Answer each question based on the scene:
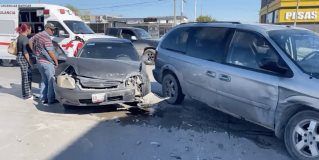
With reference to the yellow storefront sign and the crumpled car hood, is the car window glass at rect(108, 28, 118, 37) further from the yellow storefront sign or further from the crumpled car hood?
the yellow storefront sign

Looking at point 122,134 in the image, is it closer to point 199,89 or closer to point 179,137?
point 179,137

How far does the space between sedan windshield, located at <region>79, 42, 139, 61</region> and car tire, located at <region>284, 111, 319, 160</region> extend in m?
4.05

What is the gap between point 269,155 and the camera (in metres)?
4.30

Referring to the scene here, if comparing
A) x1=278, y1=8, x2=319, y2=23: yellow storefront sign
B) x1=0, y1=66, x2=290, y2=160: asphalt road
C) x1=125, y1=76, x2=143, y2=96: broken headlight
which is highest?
x1=278, y1=8, x2=319, y2=23: yellow storefront sign

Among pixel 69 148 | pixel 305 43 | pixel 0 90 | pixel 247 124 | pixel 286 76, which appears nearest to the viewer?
pixel 286 76

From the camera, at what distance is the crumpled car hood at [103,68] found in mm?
5949

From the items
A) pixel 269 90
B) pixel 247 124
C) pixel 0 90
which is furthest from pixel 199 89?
pixel 0 90

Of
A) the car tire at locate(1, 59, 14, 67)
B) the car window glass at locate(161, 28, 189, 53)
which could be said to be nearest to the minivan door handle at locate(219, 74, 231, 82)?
the car window glass at locate(161, 28, 189, 53)

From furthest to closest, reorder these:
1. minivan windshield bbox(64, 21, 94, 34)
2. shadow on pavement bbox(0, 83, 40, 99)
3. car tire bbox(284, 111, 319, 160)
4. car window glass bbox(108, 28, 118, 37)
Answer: car window glass bbox(108, 28, 118, 37)
minivan windshield bbox(64, 21, 94, 34)
shadow on pavement bbox(0, 83, 40, 99)
car tire bbox(284, 111, 319, 160)

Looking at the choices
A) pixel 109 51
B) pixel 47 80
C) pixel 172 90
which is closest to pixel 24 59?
pixel 47 80

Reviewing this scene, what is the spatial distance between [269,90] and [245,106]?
0.52 metres

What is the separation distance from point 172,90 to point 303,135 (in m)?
3.21

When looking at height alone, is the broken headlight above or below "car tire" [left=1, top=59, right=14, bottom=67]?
above

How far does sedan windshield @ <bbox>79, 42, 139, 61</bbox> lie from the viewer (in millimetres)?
7215
